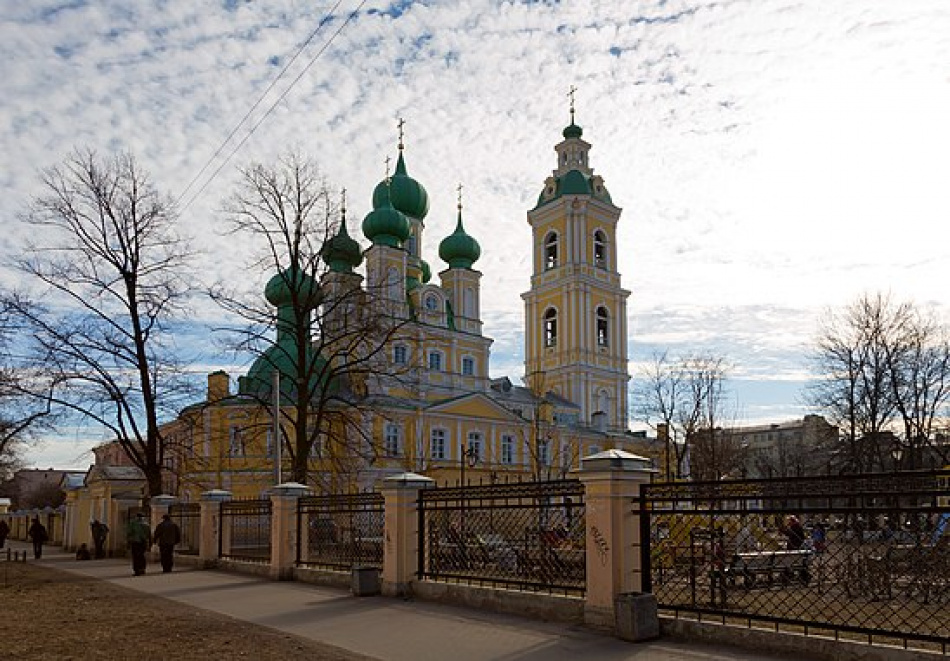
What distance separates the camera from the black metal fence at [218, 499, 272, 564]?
56.6 ft

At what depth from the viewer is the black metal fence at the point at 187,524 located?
21.1 meters

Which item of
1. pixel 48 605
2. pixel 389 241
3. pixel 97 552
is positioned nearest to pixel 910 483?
pixel 48 605

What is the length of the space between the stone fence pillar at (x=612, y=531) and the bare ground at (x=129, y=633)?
8.35 ft

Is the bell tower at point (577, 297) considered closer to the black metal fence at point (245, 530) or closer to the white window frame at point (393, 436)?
the white window frame at point (393, 436)

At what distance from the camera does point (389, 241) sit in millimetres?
49375

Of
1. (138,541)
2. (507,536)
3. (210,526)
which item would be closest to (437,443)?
(210,526)

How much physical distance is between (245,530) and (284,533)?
3.17 metres

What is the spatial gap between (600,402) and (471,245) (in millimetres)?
13965

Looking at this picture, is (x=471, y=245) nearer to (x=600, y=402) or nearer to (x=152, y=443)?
(x=600, y=402)

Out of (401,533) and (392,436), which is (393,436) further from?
(401,533)

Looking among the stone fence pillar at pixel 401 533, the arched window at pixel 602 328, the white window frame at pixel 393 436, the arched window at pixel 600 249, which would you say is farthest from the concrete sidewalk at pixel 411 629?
the arched window at pixel 600 249

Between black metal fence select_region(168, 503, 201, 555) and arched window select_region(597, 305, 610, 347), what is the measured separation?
40403 mm

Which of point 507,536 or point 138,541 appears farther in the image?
point 138,541

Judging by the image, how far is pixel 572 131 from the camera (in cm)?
6153
